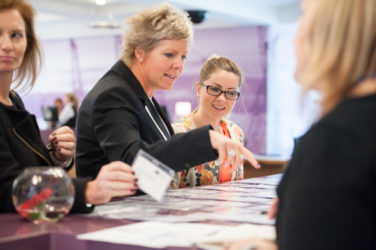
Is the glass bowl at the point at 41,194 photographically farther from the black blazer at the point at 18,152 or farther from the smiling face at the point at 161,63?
the smiling face at the point at 161,63

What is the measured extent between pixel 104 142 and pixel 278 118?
33.1 feet

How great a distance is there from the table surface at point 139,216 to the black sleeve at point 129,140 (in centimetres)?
18

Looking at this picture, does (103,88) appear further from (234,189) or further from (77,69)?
(77,69)

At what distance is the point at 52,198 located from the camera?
5.25ft

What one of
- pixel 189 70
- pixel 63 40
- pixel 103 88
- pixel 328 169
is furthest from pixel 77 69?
pixel 328 169

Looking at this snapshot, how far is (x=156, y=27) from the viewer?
7.73ft

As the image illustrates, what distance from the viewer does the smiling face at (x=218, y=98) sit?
336 cm

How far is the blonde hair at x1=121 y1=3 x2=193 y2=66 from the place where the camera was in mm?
2357

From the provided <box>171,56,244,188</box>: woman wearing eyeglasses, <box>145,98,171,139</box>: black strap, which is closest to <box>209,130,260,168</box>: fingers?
<box>145,98,171,139</box>: black strap

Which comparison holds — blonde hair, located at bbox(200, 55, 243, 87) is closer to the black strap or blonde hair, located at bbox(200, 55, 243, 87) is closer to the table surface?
the black strap

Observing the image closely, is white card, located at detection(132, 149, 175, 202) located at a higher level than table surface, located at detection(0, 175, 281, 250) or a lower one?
higher

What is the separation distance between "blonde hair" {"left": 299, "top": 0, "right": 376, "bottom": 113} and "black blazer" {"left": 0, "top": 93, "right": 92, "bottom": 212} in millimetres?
1075

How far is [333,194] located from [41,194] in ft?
3.33

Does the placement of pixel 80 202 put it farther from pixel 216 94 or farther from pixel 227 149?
pixel 216 94
